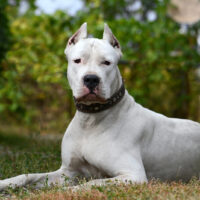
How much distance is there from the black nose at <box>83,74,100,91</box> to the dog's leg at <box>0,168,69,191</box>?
90 centimetres

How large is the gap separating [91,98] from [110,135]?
0.47 m

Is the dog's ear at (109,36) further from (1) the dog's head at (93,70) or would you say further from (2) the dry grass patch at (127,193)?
(2) the dry grass patch at (127,193)

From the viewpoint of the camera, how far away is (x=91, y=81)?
3.74 metres

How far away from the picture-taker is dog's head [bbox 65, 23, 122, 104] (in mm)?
3777

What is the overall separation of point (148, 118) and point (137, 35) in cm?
506

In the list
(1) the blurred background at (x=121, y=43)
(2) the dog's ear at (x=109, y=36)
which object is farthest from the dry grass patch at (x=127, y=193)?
(1) the blurred background at (x=121, y=43)

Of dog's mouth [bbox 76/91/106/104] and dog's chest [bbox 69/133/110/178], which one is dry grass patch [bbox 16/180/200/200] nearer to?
dog's chest [bbox 69/133/110/178]

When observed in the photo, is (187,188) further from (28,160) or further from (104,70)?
(28,160)

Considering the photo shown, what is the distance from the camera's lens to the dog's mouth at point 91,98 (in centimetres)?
379

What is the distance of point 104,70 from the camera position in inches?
154

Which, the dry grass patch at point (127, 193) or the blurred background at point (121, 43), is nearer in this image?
the dry grass patch at point (127, 193)

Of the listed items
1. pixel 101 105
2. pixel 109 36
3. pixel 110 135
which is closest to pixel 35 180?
pixel 110 135

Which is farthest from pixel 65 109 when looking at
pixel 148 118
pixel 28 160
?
pixel 148 118

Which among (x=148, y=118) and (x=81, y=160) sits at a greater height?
(x=148, y=118)
